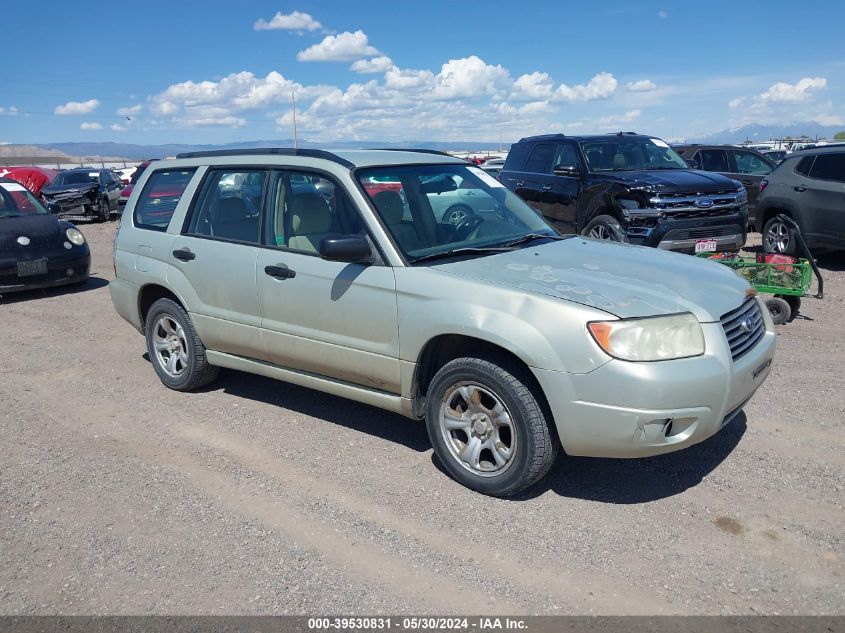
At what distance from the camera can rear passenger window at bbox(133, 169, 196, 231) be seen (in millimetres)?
5996

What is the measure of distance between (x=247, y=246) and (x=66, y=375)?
106 inches

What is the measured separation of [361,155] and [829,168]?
830cm

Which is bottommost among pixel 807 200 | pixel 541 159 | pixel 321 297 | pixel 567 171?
pixel 321 297

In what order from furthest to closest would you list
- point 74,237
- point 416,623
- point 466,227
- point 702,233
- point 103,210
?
point 103,210 → point 74,237 → point 702,233 → point 466,227 → point 416,623

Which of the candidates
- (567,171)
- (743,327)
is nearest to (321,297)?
(743,327)

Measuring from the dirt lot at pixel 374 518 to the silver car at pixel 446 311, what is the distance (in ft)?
1.34

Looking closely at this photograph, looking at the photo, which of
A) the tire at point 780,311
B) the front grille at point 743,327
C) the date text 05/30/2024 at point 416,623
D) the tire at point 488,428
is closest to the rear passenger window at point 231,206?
the tire at point 488,428

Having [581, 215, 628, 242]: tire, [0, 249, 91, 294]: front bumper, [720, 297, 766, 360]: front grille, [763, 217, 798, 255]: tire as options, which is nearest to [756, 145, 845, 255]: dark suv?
[763, 217, 798, 255]: tire

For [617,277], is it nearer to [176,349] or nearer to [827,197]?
[176,349]

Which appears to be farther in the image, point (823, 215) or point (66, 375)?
point (823, 215)

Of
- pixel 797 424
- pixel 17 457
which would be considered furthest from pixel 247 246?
pixel 797 424

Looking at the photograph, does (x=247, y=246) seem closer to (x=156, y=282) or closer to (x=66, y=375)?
(x=156, y=282)

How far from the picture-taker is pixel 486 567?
3496 millimetres

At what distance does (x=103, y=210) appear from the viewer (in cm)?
2233
